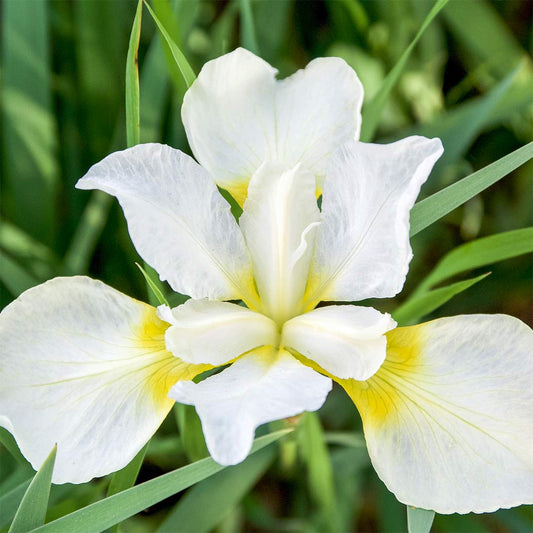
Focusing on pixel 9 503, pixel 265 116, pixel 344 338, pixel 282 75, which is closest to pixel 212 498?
pixel 9 503

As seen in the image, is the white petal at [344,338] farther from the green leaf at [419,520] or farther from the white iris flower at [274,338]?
the green leaf at [419,520]

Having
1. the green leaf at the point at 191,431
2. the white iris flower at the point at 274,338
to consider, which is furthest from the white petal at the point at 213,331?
the green leaf at the point at 191,431

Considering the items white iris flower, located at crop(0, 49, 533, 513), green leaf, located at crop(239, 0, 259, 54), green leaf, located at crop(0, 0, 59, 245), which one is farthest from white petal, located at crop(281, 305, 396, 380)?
green leaf, located at crop(0, 0, 59, 245)

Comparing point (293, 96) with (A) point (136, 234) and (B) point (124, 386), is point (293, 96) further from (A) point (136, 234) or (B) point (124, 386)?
(B) point (124, 386)

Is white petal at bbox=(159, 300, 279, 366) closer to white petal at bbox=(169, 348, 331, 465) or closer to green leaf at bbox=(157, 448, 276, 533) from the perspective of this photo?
white petal at bbox=(169, 348, 331, 465)

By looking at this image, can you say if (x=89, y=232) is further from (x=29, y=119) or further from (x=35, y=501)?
(x=35, y=501)
